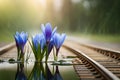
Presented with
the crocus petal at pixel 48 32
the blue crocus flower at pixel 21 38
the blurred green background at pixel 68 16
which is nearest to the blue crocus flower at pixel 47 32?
the crocus petal at pixel 48 32

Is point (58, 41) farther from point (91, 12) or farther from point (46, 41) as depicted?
point (91, 12)

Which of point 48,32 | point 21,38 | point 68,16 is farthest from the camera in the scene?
point 68,16

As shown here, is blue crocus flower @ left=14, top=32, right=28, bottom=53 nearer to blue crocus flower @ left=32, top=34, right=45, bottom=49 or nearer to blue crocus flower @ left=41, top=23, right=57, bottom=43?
blue crocus flower @ left=32, top=34, right=45, bottom=49

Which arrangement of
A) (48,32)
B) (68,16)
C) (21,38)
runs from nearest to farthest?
(48,32) → (21,38) → (68,16)

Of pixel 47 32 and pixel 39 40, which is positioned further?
pixel 39 40

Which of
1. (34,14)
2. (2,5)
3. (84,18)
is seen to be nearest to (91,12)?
(84,18)

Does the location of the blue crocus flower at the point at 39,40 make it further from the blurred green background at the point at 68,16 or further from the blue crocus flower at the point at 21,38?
the blurred green background at the point at 68,16

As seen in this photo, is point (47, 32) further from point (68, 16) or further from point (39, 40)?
point (68, 16)

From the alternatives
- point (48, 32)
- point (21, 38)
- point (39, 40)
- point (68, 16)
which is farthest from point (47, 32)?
point (68, 16)

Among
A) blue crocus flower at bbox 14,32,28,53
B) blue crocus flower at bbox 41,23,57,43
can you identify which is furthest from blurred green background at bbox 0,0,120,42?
blue crocus flower at bbox 41,23,57,43
